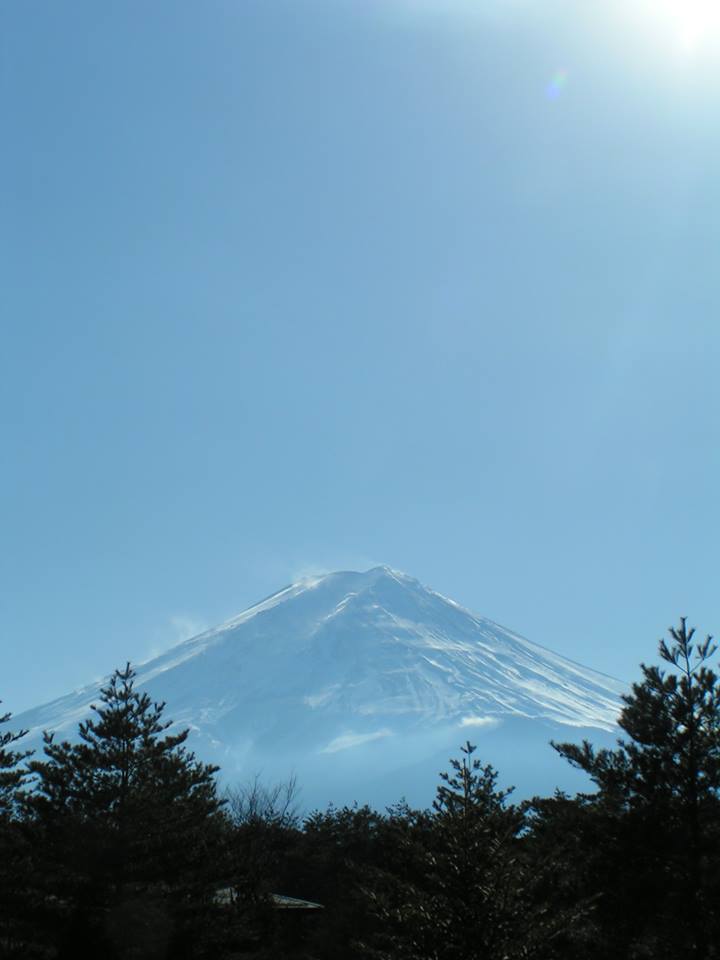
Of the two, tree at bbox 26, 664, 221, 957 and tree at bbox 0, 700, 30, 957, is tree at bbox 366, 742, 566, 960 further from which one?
tree at bbox 26, 664, 221, 957

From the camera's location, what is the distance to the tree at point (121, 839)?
23.4m

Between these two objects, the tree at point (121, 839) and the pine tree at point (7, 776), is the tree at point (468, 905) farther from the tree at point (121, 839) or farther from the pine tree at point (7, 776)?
the pine tree at point (7, 776)

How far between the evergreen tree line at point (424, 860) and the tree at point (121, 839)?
0.05m

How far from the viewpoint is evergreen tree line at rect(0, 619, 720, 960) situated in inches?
534

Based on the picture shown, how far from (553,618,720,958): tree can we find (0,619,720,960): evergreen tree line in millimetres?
31

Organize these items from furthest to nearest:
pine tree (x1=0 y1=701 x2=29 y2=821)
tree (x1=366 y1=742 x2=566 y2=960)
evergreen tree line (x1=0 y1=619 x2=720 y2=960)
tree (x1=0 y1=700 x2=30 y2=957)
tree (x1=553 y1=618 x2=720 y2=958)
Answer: pine tree (x1=0 y1=701 x2=29 y2=821) → tree (x1=0 y1=700 x2=30 y2=957) → tree (x1=553 y1=618 x2=720 y2=958) → evergreen tree line (x1=0 y1=619 x2=720 y2=960) → tree (x1=366 y1=742 x2=566 y2=960)

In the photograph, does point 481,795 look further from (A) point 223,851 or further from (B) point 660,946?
(A) point 223,851

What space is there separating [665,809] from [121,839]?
15447 millimetres

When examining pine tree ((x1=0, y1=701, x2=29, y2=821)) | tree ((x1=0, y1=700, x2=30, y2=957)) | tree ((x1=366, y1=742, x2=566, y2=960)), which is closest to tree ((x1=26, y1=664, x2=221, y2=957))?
tree ((x1=0, y1=700, x2=30, y2=957))

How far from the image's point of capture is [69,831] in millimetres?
24938

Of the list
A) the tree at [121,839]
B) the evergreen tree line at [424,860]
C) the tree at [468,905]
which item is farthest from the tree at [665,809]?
the tree at [121,839]

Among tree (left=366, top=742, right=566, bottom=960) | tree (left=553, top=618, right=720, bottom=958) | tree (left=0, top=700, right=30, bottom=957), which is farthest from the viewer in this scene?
tree (left=0, top=700, right=30, bottom=957)

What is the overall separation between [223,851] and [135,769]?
393cm

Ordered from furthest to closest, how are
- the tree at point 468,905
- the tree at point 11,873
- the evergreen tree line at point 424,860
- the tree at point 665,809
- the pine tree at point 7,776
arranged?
1. the pine tree at point 7,776
2. the tree at point 11,873
3. the tree at point 665,809
4. the evergreen tree line at point 424,860
5. the tree at point 468,905
